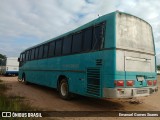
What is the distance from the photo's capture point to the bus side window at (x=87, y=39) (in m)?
8.52

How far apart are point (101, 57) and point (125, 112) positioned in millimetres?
2255

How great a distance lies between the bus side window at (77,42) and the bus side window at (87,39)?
1.18ft

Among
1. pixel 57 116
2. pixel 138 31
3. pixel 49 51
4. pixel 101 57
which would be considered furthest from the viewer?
pixel 49 51

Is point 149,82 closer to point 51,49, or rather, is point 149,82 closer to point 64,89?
point 64,89

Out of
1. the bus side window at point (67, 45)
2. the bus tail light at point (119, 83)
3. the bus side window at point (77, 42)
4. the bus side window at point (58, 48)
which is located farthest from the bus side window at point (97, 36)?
the bus side window at point (58, 48)

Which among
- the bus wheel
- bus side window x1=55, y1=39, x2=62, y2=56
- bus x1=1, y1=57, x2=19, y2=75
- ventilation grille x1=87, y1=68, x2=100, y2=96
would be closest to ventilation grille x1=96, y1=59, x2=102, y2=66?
ventilation grille x1=87, y1=68, x2=100, y2=96

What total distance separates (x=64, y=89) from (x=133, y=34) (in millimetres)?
4634

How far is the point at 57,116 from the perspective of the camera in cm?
708

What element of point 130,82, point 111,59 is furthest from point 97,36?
point 130,82

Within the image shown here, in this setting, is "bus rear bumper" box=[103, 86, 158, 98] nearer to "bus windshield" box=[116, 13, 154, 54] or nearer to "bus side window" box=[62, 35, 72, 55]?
"bus windshield" box=[116, 13, 154, 54]

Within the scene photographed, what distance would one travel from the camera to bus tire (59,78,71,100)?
10141 mm

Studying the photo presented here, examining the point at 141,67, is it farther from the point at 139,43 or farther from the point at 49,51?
the point at 49,51

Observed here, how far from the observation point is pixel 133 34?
311 inches

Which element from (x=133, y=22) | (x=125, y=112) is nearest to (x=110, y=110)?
(x=125, y=112)
